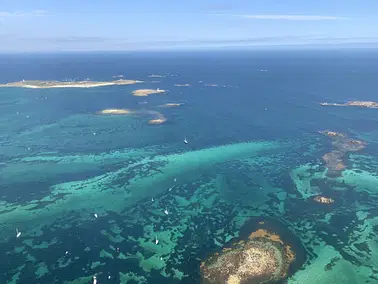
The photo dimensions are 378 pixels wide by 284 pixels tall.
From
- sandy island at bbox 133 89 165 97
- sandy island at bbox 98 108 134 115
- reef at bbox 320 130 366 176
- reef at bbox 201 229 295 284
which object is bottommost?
sandy island at bbox 133 89 165 97

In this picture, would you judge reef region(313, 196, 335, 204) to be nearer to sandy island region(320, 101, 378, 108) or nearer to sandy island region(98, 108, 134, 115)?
sandy island region(98, 108, 134, 115)

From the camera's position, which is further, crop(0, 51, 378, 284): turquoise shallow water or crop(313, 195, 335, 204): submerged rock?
crop(313, 195, 335, 204): submerged rock

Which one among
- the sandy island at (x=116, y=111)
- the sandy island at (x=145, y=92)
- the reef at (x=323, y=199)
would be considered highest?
the reef at (x=323, y=199)

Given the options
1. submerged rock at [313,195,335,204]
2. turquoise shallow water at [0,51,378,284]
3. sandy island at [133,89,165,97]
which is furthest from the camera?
sandy island at [133,89,165,97]

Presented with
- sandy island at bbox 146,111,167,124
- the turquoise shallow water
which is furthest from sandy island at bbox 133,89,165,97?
the turquoise shallow water

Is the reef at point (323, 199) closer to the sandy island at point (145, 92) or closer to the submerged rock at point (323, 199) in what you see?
the submerged rock at point (323, 199)

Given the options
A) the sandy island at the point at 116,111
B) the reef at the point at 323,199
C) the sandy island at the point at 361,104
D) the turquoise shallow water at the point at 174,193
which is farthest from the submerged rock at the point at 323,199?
the sandy island at the point at 361,104

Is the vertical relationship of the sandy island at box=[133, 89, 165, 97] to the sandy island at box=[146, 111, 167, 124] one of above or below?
below
